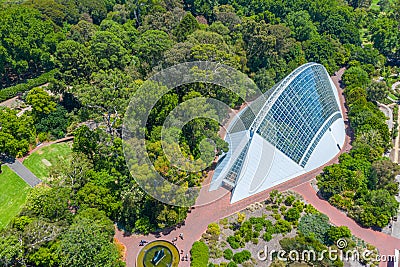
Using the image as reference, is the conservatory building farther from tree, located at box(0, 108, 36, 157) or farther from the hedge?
the hedge

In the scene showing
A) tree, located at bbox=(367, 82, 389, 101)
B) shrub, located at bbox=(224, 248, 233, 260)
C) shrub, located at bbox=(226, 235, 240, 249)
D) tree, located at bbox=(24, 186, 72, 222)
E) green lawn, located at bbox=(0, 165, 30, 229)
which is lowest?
shrub, located at bbox=(224, 248, 233, 260)

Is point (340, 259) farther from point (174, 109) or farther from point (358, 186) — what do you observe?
point (174, 109)

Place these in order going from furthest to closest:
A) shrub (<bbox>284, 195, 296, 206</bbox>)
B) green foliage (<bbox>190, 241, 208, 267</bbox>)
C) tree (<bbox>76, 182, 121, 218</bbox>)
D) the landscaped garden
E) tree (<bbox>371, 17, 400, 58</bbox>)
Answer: tree (<bbox>371, 17, 400, 58</bbox>) → shrub (<bbox>284, 195, 296, 206</bbox>) → tree (<bbox>76, 182, 121, 218</bbox>) → green foliage (<bbox>190, 241, 208, 267</bbox>) → the landscaped garden

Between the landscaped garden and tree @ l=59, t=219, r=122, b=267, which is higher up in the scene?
tree @ l=59, t=219, r=122, b=267

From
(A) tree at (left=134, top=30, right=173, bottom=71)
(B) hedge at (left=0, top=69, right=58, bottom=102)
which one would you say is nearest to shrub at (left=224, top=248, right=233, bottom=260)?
(A) tree at (left=134, top=30, right=173, bottom=71)

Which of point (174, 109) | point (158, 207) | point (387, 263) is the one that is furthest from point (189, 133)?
point (387, 263)

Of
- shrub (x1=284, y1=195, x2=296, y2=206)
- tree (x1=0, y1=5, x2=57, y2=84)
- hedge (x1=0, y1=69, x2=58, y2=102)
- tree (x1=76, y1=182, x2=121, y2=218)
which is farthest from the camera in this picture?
tree (x1=0, y1=5, x2=57, y2=84)

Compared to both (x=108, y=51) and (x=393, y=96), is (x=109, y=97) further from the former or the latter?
(x=393, y=96)
